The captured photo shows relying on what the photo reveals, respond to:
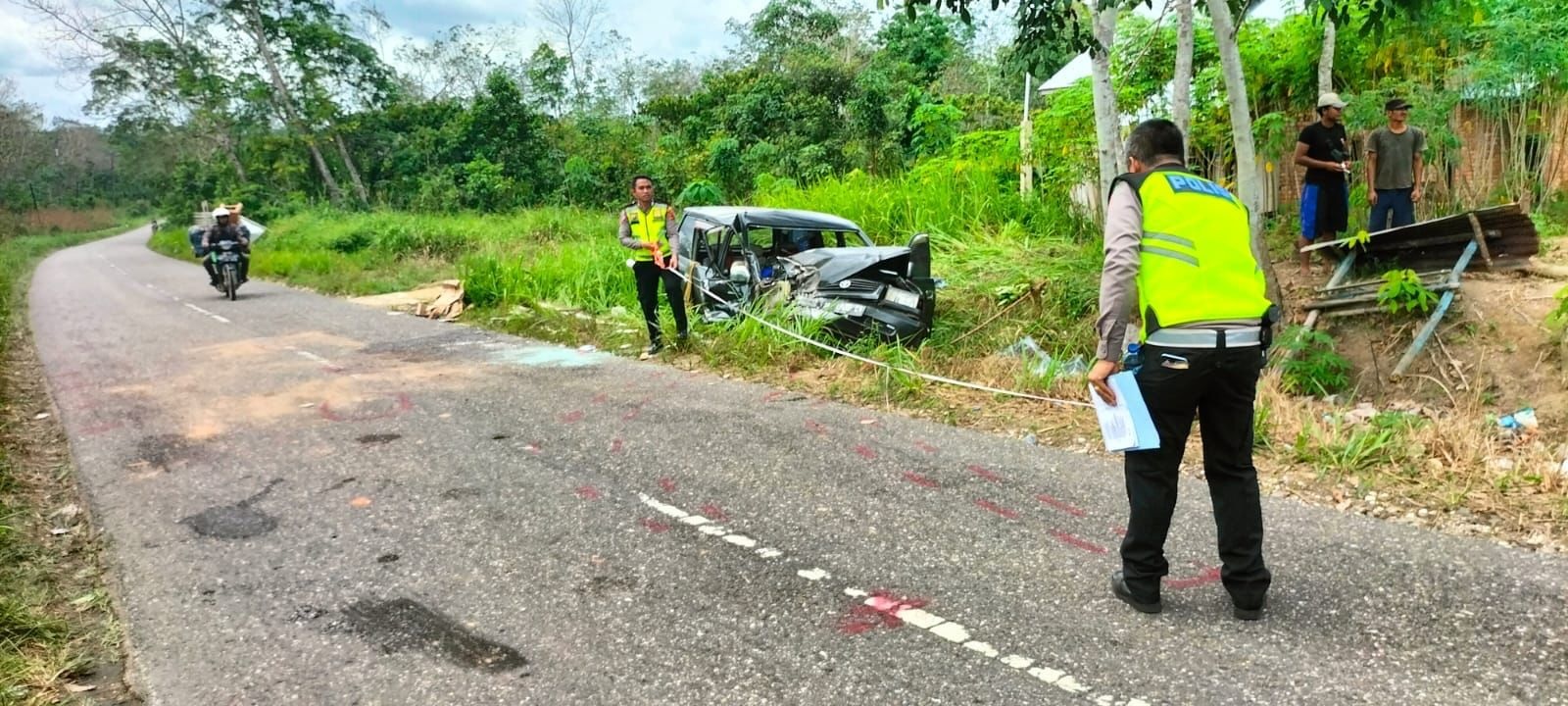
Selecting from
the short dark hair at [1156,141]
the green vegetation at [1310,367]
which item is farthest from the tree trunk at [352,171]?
the short dark hair at [1156,141]

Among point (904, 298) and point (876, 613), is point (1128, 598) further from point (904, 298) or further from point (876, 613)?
point (904, 298)

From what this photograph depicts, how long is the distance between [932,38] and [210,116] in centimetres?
2659

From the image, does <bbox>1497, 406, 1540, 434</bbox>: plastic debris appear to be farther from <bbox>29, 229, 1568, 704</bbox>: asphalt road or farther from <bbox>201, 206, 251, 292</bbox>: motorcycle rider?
<bbox>201, 206, 251, 292</bbox>: motorcycle rider

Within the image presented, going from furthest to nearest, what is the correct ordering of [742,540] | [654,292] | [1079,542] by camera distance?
Answer: 1. [654,292]
2. [742,540]
3. [1079,542]

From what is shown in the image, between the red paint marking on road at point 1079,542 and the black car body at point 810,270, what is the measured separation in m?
4.00

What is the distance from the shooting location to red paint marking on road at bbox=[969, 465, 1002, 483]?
474 centimetres

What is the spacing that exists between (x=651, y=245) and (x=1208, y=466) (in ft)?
19.5

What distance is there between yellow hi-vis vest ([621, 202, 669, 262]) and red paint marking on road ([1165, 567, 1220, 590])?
5.83m

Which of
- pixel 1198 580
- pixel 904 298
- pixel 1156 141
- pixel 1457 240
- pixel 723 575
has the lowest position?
pixel 1198 580

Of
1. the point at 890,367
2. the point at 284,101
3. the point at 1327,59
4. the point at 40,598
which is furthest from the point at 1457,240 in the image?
the point at 284,101

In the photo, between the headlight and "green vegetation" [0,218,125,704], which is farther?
the headlight

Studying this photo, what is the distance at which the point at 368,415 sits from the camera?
21.5 ft

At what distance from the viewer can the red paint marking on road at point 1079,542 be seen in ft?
12.4

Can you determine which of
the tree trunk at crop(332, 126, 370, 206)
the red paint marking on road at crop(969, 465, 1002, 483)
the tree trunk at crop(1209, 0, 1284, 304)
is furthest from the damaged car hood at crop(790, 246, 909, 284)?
the tree trunk at crop(332, 126, 370, 206)
